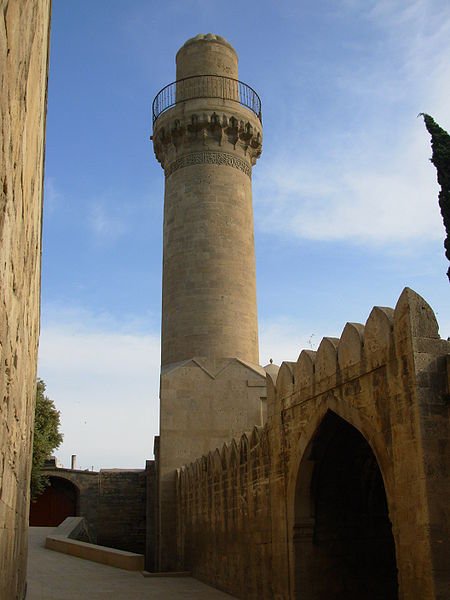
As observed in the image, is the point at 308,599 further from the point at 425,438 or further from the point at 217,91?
the point at 217,91

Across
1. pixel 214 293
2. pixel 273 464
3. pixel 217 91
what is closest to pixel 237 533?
pixel 273 464

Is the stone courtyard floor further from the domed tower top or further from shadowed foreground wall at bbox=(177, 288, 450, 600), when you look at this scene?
the domed tower top

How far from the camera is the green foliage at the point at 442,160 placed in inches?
686

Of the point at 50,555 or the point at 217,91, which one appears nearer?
the point at 50,555

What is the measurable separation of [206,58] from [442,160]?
23.4 ft

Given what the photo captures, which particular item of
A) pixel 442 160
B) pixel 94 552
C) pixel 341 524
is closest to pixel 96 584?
pixel 94 552

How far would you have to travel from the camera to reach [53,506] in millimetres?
31266

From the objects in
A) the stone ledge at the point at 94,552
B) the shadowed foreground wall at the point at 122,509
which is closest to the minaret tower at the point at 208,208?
the stone ledge at the point at 94,552

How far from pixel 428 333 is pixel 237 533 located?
20.3 feet

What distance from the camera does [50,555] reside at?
55.1 ft

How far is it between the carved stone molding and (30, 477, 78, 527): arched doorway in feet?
58.4

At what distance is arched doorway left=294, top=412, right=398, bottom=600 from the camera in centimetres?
852

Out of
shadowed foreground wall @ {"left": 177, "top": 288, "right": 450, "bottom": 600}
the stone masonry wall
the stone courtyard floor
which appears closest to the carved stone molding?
shadowed foreground wall @ {"left": 177, "top": 288, "right": 450, "bottom": 600}

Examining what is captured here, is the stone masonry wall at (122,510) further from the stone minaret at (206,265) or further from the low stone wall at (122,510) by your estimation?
the stone minaret at (206,265)
